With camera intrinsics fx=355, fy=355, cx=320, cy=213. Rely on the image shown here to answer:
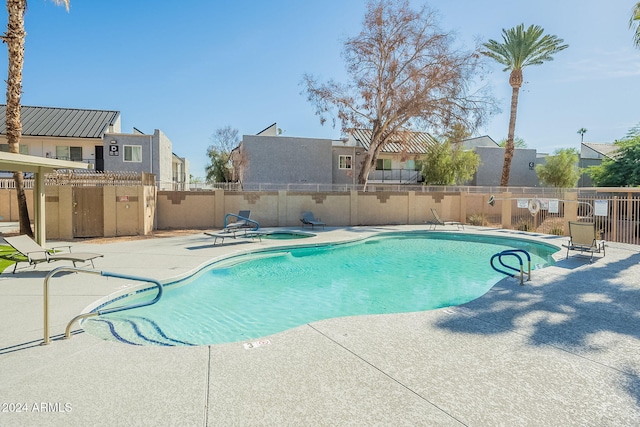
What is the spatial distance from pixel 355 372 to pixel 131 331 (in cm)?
347

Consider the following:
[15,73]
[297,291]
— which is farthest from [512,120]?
[15,73]

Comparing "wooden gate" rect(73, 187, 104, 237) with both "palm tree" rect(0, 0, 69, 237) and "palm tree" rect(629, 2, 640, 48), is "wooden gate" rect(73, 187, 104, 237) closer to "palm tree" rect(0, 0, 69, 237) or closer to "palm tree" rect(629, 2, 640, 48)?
"palm tree" rect(0, 0, 69, 237)

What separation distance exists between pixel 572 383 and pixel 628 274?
21.6 ft

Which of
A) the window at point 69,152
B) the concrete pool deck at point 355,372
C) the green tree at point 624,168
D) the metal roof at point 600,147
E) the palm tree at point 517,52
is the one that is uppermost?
the palm tree at point 517,52

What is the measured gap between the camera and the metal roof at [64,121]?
2572cm

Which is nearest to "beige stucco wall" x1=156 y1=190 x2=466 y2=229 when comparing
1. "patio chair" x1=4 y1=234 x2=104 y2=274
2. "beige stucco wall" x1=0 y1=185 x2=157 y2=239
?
"beige stucco wall" x1=0 y1=185 x2=157 y2=239

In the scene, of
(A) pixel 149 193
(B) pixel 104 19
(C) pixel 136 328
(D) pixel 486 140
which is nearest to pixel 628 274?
(C) pixel 136 328

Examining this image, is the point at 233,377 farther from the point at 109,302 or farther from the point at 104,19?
the point at 104,19

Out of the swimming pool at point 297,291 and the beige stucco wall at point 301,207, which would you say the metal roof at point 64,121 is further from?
the swimming pool at point 297,291

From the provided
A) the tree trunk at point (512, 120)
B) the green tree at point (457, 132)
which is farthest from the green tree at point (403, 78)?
the tree trunk at point (512, 120)

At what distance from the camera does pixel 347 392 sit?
314 centimetres

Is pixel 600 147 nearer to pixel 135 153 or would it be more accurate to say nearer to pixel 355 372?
pixel 135 153

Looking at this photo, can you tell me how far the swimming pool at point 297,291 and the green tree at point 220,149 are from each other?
32156 mm

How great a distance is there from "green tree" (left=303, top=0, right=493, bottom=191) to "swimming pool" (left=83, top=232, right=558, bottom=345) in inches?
490
